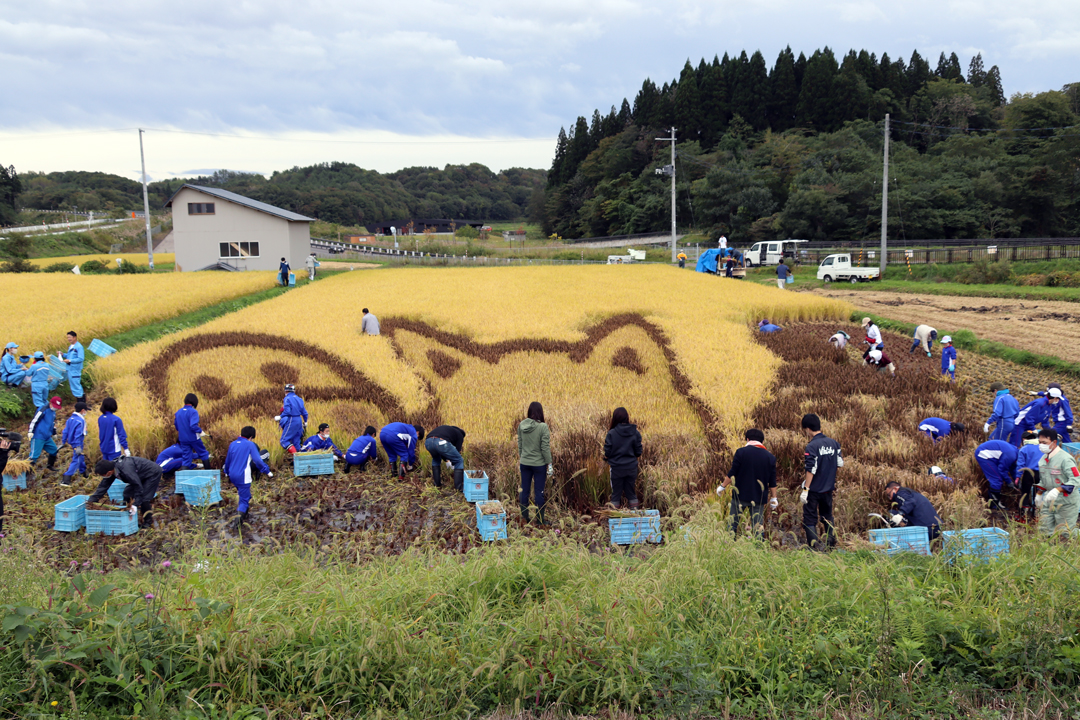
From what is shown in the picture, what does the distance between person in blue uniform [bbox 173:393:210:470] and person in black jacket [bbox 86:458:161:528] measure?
93 centimetres

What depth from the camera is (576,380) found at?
12586 mm

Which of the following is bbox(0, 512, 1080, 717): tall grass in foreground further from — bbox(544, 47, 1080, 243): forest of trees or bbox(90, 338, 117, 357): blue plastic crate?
bbox(544, 47, 1080, 243): forest of trees

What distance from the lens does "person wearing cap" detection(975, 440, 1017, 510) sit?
777 cm

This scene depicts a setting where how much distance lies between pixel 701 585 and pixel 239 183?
109467 millimetres

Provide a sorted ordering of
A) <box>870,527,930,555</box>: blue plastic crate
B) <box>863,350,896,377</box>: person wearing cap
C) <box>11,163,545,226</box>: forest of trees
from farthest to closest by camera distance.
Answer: <box>11,163,545,226</box>: forest of trees
<box>863,350,896,377</box>: person wearing cap
<box>870,527,930,555</box>: blue plastic crate

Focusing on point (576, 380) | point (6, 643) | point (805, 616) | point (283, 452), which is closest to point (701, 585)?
point (805, 616)

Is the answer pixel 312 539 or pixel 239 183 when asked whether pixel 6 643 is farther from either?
pixel 239 183

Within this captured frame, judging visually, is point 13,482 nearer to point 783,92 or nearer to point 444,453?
point 444,453

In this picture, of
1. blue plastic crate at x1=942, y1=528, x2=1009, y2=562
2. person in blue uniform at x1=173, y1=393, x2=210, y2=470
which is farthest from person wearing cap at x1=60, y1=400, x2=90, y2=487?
blue plastic crate at x1=942, y1=528, x2=1009, y2=562

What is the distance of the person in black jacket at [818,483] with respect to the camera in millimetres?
6633

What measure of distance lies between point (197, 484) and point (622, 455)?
534 cm

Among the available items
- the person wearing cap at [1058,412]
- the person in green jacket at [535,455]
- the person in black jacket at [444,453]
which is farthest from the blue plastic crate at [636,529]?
the person wearing cap at [1058,412]

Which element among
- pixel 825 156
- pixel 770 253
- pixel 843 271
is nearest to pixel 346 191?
pixel 825 156

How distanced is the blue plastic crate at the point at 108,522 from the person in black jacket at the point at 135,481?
137 mm
